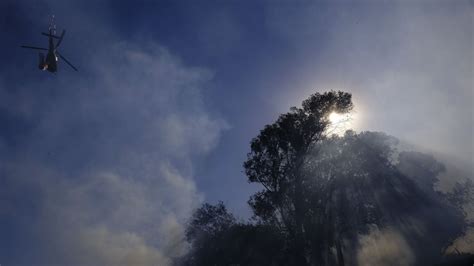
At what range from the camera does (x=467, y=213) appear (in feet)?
206

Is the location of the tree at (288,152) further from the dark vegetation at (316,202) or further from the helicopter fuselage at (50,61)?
the helicopter fuselage at (50,61)

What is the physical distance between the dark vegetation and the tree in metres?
0.11

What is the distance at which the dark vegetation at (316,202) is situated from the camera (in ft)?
130

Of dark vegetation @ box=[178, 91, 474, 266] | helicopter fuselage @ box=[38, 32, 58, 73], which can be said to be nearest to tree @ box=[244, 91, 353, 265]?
dark vegetation @ box=[178, 91, 474, 266]

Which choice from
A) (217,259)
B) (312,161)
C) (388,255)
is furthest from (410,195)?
(217,259)

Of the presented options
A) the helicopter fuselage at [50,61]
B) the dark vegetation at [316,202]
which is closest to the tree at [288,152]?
the dark vegetation at [316,202]

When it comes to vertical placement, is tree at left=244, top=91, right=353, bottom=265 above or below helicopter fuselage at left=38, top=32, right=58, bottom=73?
below

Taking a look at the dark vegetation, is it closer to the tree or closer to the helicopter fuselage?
the tree

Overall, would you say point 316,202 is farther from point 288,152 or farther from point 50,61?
point 50,61

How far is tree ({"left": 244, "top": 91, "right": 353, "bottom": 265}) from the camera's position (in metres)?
40.6

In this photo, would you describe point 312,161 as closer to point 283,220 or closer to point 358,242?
point 283,220

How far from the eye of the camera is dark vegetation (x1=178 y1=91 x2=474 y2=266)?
39.6 meters

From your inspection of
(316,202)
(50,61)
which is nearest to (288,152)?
(316,202)

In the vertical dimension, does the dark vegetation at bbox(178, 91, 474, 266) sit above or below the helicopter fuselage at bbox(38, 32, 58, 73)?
below
